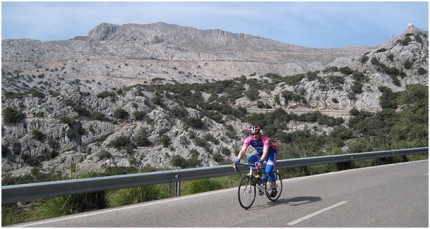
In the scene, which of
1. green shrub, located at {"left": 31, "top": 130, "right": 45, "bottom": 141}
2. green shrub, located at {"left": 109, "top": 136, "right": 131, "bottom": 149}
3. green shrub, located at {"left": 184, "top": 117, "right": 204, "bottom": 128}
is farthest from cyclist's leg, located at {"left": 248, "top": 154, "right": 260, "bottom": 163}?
green shrub, located at {"left": 184, "top": 117, "right": 204, "bottom": 128}

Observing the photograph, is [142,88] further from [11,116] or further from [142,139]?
[11,116]

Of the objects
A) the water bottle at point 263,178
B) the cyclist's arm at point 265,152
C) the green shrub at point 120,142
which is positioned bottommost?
the green shrub at point 120,142

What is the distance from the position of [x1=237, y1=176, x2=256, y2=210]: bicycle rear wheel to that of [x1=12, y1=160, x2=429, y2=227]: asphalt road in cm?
14

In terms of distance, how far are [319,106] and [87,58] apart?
5665cm

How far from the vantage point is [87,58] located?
9088cm

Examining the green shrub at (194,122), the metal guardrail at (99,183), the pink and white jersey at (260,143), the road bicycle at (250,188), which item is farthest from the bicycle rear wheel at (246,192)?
the green shrub at (194,122)

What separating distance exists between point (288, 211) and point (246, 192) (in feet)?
2.76

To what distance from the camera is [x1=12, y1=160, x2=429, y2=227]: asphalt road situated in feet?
21.6

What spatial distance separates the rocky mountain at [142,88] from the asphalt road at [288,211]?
3805 millimetres

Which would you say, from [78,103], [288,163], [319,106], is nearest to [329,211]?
[288,163]

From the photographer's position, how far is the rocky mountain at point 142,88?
33.8m

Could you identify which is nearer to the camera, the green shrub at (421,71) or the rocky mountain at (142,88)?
the rocky mountain at (142,88)

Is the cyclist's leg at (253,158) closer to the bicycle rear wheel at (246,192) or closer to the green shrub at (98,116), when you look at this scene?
the bicycle rear wheel at (246,192)

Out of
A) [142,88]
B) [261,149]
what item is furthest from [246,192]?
[142,88]
